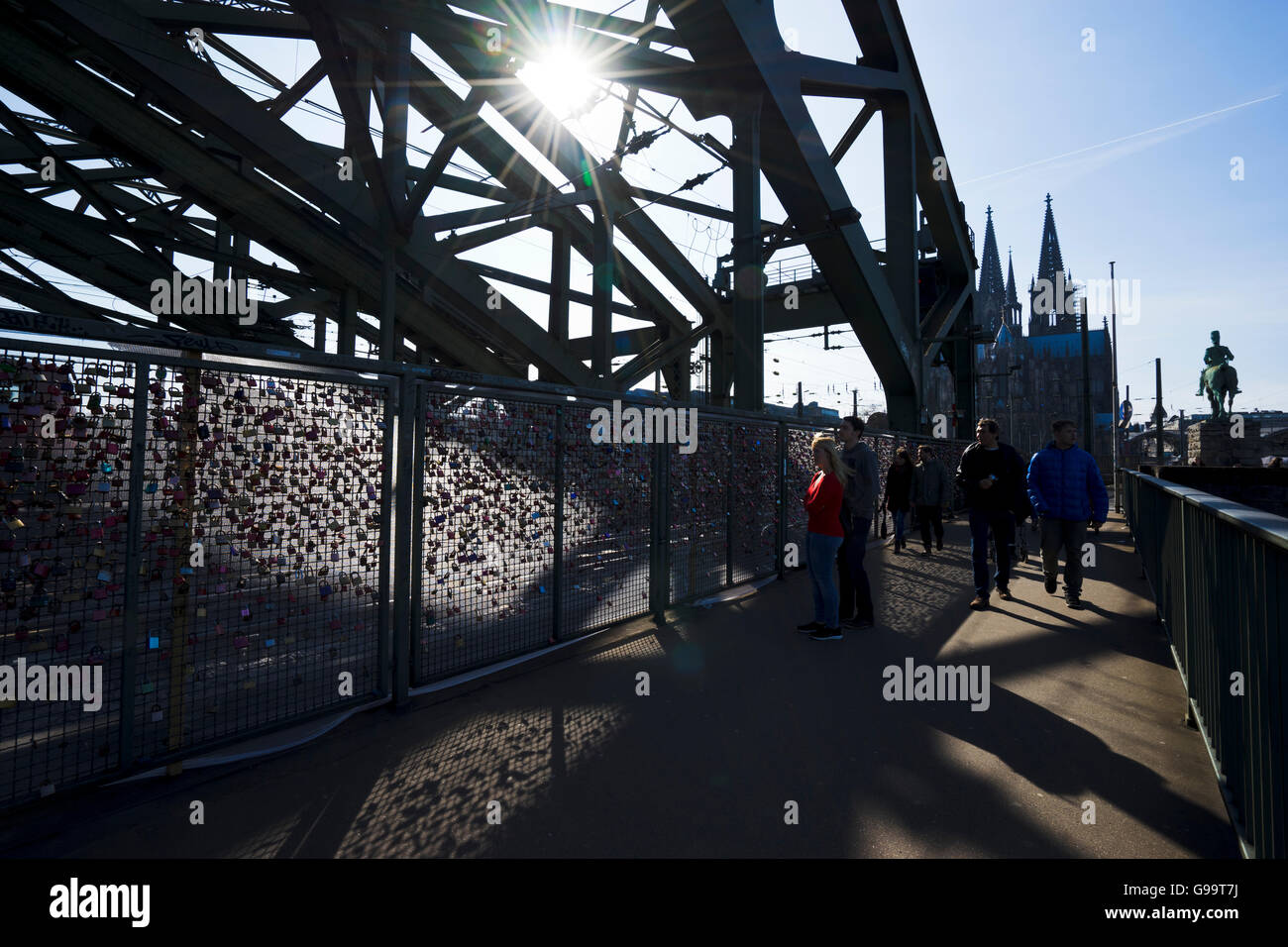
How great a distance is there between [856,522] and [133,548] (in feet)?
17.2

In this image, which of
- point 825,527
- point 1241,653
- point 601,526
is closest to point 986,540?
point 825,527

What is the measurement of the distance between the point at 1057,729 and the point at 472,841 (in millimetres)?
3210

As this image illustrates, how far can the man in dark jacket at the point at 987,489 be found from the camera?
20.5 ft

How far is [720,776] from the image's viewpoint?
2.89 metres

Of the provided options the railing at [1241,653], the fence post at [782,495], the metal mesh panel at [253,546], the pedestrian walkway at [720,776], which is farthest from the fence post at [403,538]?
the fence post at [782,495]

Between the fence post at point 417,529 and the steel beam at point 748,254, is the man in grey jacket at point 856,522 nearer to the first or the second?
the fence post at point 417,529

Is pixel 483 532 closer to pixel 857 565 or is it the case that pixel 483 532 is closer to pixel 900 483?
pixel 857 565

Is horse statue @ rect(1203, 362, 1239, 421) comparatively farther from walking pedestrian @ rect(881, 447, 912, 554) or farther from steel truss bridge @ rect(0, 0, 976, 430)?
walking pedestrian @ rect(881, 447, 912, 554)

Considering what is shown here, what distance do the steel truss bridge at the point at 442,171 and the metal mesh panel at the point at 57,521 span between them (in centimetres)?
651

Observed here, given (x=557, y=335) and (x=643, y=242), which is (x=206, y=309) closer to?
(x=557, y=335)

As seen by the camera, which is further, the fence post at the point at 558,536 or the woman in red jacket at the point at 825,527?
the woman in red jacket at the point at 825,527
